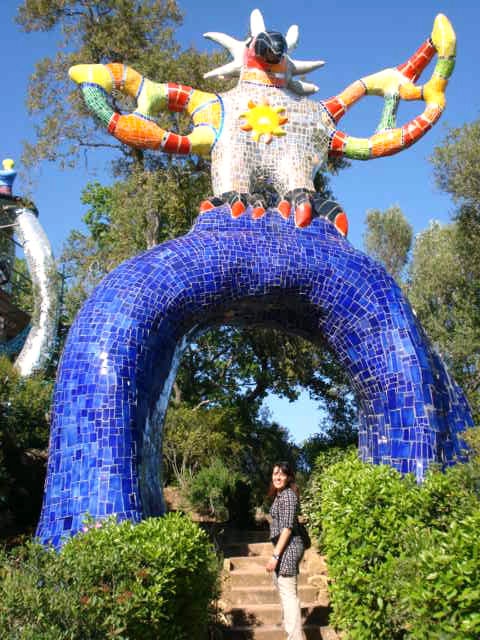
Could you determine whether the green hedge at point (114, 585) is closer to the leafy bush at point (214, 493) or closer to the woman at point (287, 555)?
the woman at point (287, 555)

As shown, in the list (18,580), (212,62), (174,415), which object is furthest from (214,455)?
(18,580)

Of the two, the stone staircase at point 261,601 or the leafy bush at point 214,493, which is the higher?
the leafy bush at point 214,493

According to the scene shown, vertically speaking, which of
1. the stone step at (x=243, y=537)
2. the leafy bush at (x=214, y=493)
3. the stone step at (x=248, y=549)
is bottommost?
the stone step at (x=248, y=549)

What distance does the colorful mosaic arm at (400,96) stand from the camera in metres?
7.85

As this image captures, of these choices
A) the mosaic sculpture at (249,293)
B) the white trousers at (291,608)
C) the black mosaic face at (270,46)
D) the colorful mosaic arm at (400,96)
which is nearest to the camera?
the white trousers at (291,608)

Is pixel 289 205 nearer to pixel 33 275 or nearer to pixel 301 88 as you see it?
pixel 301 88

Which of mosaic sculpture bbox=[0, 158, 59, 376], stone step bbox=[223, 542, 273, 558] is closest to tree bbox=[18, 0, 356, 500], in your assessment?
mosaic sculpture bbox=[0, 158, 59, 376]

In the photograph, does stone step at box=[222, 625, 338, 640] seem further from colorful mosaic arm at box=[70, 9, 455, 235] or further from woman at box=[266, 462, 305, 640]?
colorful mosaic arm at box=[70, 9, 455, 235]

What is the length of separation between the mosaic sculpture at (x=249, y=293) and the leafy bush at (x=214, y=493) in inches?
199

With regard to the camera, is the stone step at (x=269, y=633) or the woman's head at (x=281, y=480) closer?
the woman's head at (x=281, y=480)

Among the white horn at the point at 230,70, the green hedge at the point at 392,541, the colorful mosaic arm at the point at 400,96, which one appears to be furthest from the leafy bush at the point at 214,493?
the white horn at the point at 230,70

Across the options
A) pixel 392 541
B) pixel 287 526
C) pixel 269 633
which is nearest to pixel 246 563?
pixel 269 633

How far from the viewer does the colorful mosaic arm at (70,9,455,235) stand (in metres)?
7.24

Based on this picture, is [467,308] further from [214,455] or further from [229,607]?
[229,607]
